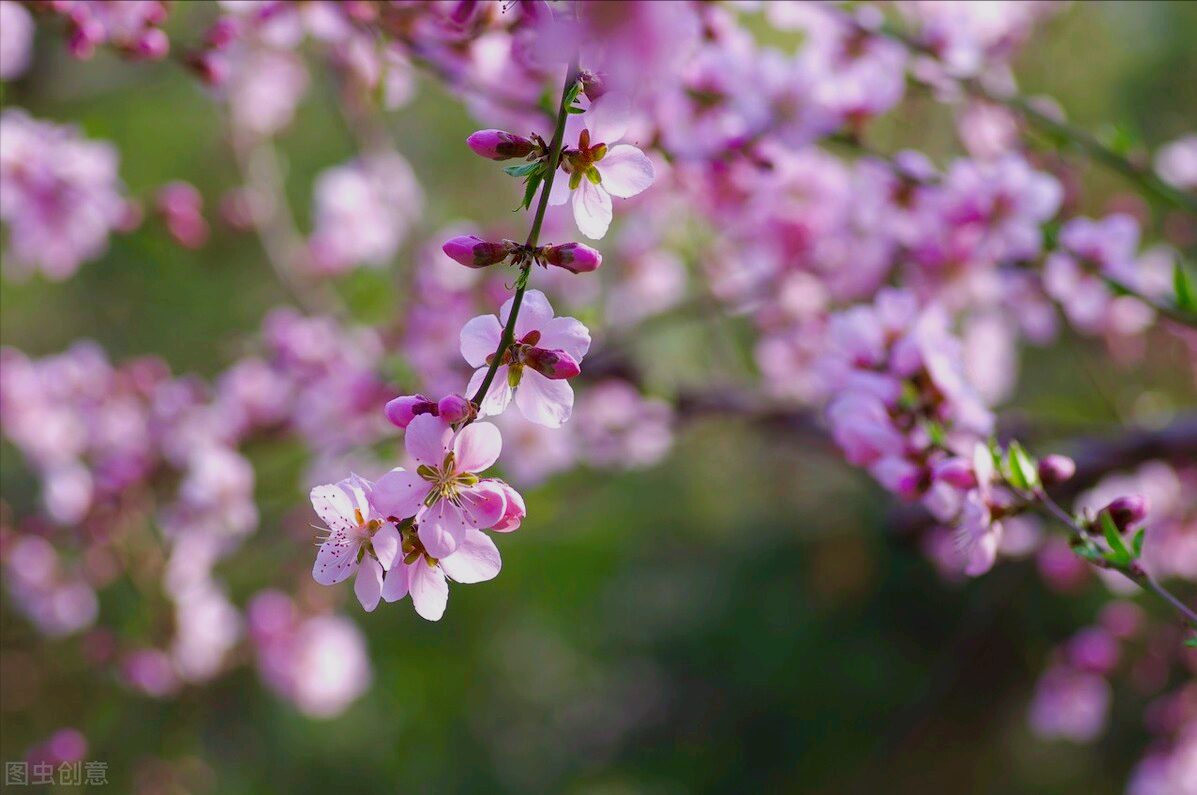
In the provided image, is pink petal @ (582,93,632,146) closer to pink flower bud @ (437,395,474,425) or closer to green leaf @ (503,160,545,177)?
green leaf @ (503,160,545,177)

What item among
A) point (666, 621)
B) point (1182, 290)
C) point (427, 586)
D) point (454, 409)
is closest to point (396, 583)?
point (427, 586)

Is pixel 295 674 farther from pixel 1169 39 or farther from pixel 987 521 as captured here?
pixel 1169 39

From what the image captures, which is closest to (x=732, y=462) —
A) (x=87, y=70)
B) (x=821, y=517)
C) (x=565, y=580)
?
(x=821, y=517)

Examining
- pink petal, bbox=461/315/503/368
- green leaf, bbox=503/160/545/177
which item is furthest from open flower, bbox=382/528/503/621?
green leaf, bbox=503/160/545/177

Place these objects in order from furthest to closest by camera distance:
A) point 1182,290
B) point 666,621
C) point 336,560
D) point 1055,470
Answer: point 666,621, point 1182,290, point 1055,470, point 336,560

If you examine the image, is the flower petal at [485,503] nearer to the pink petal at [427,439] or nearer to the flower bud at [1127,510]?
the pink petal at [427,439]

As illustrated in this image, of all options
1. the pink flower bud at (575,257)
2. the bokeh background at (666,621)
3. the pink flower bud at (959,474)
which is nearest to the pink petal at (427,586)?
the pink flower bud at (575,257)

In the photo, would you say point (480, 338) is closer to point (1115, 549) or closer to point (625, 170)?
point (625, 170)
